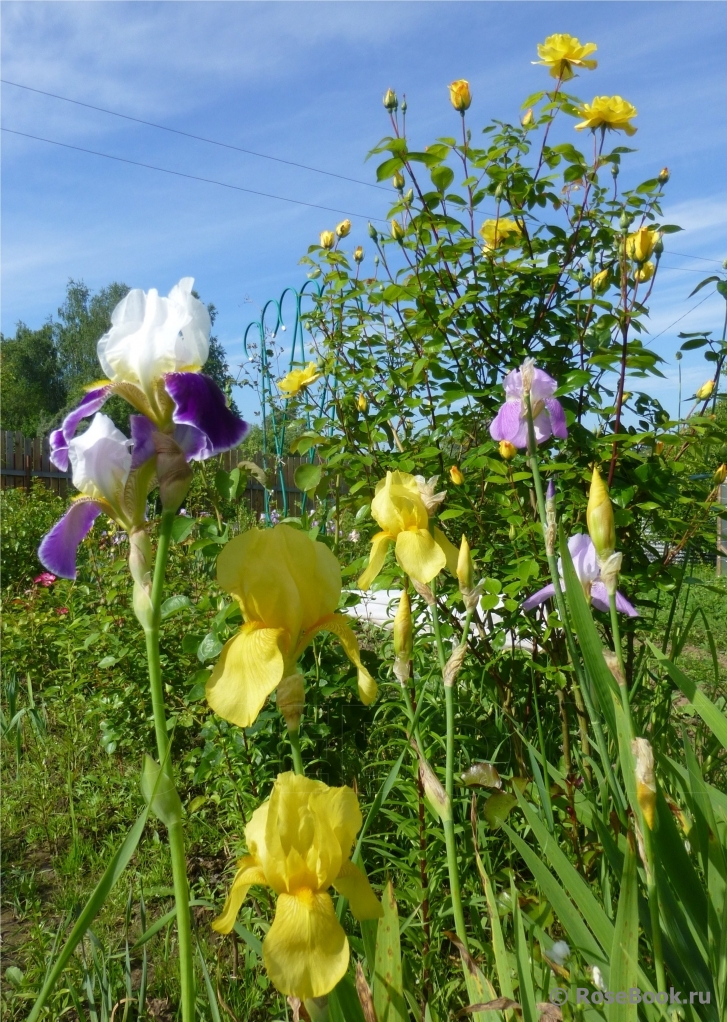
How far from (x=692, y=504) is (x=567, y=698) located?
28.8 inches

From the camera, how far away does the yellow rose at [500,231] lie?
2.50 m

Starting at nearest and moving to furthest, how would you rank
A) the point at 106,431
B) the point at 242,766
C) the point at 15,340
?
the point at 106,431, the point at 242,766, the point at 15,340

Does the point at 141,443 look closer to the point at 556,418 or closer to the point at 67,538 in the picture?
the point at 67,538

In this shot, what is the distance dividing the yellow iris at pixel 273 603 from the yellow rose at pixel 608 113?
6.95 feet

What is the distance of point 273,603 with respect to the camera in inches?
33.8

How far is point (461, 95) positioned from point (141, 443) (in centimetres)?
212

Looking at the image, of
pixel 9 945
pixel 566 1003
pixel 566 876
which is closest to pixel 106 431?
pixel 566 876

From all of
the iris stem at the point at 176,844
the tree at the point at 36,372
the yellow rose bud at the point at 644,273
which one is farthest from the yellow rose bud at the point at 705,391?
the tree at the point at 36,372

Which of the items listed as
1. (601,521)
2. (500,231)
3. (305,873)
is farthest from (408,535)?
(500,231)

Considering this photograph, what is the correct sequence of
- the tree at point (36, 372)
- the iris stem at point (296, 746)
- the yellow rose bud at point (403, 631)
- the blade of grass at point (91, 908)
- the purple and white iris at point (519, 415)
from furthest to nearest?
the tree at point (36, 372), the purple and white iris at point (519, 415), the yellow rose bud at point (403, 631), the iris stem at point (296, 746), the blade of grass at point (91, 908)

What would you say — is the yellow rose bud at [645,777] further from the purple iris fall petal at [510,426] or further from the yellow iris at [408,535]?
the purple iris fall petal at [510,426]

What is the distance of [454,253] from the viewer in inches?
95.1

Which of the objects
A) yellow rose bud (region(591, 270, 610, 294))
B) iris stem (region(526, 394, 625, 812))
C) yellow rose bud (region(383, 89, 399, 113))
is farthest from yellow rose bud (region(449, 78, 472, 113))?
iris stem (region(526, 394, 625, 812))

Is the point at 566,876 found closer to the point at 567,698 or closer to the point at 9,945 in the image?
the point at 567,698
